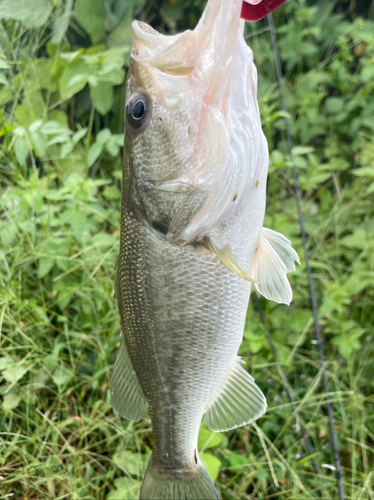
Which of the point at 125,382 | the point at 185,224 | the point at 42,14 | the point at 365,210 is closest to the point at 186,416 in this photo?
the point at 125,382

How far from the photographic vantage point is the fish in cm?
82

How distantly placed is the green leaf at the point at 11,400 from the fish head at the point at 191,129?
1231 mm

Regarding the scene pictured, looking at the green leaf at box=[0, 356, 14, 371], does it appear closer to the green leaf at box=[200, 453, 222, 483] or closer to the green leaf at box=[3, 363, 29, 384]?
the green leaf at box=[3, 363, 29, 384]

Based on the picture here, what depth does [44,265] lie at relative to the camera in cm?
170

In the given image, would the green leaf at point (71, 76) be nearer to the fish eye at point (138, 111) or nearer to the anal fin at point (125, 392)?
the fish eye at point (138, 111)

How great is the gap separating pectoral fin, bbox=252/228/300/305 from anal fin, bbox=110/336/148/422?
0.42m

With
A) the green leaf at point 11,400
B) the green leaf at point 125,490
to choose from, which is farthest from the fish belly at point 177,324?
the green leaf at point 11,400

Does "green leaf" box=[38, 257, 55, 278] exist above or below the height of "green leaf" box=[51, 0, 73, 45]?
below

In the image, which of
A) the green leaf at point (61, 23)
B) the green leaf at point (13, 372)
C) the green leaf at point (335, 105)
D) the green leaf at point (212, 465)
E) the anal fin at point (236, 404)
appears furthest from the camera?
the green leaf at point (335, 105)

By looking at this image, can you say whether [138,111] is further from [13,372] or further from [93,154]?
[13,372]

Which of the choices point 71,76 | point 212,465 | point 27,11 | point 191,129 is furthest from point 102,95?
point 212,465

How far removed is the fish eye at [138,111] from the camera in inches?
33.5

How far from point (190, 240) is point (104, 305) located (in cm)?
114

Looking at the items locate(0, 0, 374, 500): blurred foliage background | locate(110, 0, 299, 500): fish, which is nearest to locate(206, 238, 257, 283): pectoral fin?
locate(110, 0, 299, 500): fish
